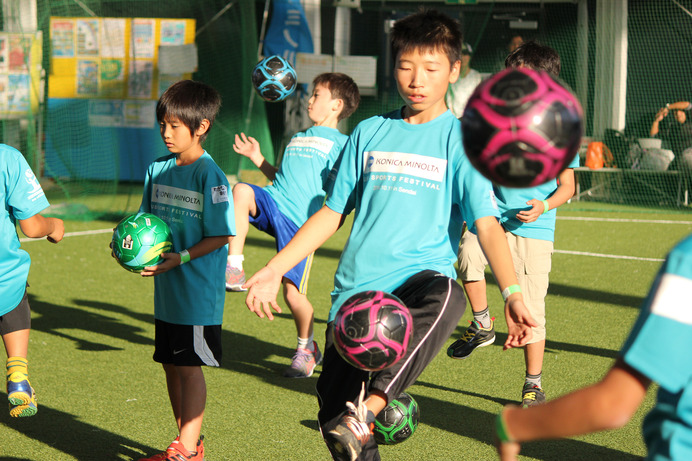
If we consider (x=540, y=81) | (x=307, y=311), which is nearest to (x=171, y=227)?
(x=307, y=311)

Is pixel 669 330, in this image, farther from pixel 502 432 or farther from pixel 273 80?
pixel 273 80

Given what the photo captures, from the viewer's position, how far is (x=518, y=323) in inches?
107

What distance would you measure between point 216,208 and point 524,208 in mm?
1974

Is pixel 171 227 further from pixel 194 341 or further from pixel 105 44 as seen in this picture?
pixel 105 44

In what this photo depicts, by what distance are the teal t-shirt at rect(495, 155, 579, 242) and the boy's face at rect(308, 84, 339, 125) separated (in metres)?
1.66

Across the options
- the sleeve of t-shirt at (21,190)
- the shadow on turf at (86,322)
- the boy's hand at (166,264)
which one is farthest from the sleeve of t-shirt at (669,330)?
the shadow on turf at (86,322)

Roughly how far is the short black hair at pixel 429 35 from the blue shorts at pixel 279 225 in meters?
2.60

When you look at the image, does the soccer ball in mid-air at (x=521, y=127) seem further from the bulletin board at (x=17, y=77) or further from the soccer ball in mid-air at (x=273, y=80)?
the bulletin board at (x=17, y=77)

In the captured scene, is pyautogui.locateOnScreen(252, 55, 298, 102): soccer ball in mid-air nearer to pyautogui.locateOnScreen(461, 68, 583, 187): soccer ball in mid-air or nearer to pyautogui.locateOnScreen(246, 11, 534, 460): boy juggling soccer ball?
pyautogui.locateOnScreen(246, 11, 534, 460): boy juggling soccer ball

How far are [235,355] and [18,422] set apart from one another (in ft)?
5.87

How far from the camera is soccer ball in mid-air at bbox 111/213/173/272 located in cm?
375

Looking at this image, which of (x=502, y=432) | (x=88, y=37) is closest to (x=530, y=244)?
(x=502, y=432)

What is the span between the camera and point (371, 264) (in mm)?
3182

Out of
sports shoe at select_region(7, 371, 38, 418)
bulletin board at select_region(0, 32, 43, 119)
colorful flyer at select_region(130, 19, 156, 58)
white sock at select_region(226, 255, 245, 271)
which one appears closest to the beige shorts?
white sock at select_region(226, 255, 245, 271)
